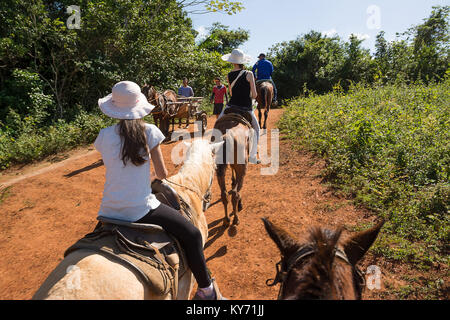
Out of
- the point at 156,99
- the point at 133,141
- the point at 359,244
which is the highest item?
the point at 156,99

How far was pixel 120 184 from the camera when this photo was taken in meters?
1.90

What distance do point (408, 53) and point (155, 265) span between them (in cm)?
2509

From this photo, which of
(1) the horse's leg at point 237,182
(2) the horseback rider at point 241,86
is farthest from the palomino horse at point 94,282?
(2) the horseback rider at point 241,86

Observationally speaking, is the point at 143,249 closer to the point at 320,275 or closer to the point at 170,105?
the point at 320,275

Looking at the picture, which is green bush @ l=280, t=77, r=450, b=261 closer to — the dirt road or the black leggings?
the dirt road

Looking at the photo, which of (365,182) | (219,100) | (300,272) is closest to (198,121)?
(219,100)

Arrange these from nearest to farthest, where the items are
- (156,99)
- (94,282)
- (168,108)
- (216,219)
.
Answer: (94,282)
(216,219)
(156,99)
(168,108)

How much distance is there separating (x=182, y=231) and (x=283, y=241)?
Result: 89 cm

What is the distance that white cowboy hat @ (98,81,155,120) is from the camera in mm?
1898

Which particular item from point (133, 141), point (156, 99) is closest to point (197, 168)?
point (133, 141)

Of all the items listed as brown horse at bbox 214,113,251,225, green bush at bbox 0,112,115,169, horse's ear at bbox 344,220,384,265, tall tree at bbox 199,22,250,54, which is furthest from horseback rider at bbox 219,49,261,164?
tall tree at bbox 199,22,250,54

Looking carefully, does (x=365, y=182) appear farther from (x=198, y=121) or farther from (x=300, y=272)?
(x=198, y=121)

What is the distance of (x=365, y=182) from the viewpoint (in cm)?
499

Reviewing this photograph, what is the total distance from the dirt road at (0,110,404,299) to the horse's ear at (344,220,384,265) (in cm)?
201
